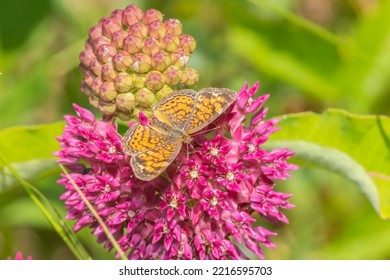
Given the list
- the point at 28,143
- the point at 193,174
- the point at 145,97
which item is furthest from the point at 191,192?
the point at 28,143

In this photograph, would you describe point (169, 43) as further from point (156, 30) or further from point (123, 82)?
point (123, 82)

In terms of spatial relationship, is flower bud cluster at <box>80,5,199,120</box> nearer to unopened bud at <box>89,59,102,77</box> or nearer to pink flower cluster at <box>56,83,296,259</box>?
unopened bud at <box>89,59,102,77</box>

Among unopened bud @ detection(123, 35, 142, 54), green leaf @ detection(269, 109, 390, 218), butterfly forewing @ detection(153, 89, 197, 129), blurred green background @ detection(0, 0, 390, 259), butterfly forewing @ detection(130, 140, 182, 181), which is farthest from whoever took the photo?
blurred green background @ detection(0, 0, 390, 259)


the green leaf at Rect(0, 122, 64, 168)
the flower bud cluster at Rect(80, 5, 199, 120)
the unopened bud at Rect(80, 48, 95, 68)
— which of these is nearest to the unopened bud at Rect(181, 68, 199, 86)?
the flower bud cluster at Rect(80, 5, 199, 120)

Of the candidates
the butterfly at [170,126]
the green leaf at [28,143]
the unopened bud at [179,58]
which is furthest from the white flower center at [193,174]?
the green leaf at [28,143]
